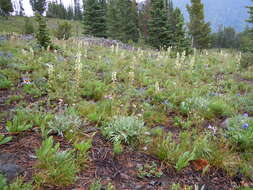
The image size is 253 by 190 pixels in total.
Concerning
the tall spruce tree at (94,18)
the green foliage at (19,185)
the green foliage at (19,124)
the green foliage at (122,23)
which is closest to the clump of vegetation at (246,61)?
the green foliage at (19,124)

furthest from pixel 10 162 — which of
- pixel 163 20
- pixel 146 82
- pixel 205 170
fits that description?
pixel 163 20

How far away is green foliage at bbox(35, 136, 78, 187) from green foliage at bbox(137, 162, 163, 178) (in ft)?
2.88

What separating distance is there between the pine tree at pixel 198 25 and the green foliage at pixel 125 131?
25895mm

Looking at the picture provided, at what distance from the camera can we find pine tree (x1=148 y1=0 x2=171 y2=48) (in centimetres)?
2305

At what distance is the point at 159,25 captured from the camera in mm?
23844

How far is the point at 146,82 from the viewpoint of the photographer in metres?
6.02

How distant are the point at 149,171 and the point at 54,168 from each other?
50.1 inches

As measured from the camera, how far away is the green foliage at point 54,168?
6.78 feet

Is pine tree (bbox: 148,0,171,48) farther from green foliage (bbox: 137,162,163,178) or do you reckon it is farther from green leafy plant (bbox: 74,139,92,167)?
green leafy plant (bbox: 74,139,92,167)

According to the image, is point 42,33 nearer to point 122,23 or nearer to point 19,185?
point 19,185

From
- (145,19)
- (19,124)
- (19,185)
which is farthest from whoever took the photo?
(145,19)

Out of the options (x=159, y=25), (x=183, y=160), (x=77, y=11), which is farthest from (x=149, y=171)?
(x=77, y=11)

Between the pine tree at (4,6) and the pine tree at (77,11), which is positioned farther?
the pine tree at (77,11)

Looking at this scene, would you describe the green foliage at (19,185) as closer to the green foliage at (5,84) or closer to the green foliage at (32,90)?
the green foliage at (32,90)
